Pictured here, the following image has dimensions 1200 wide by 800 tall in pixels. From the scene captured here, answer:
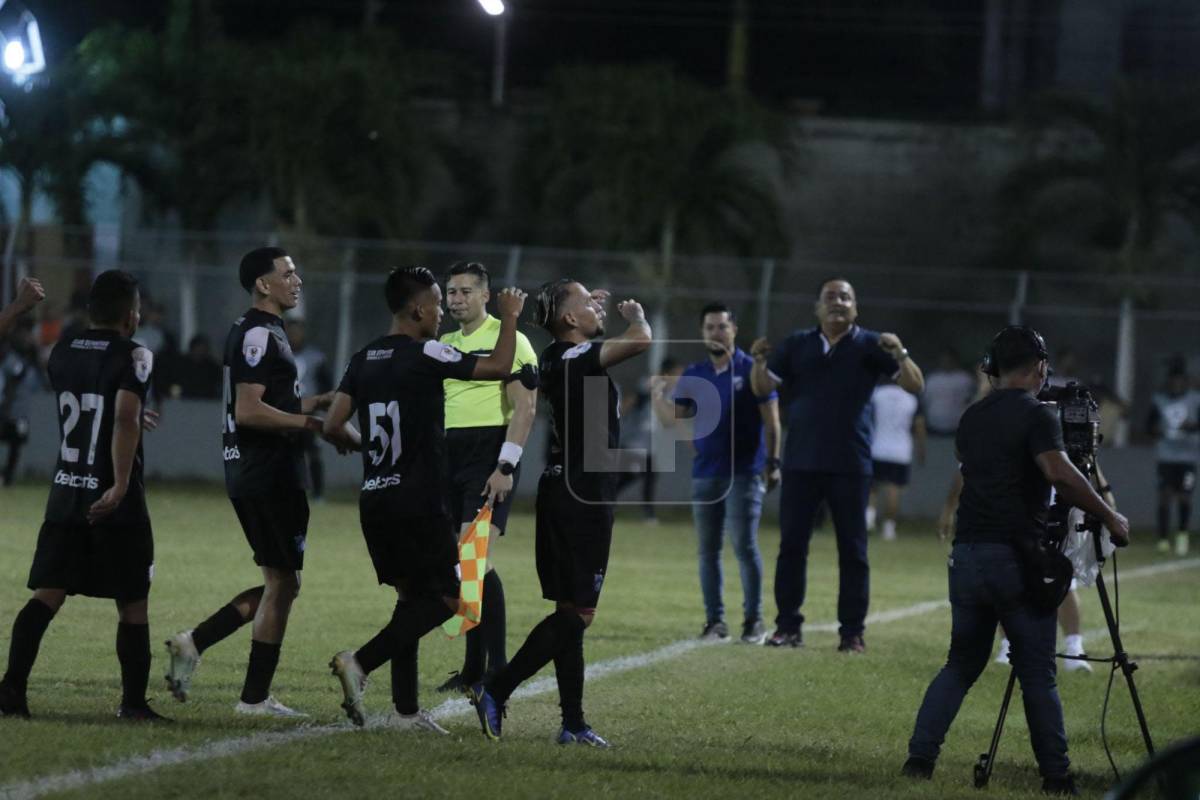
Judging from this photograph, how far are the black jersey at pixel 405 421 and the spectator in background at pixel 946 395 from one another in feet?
62.8

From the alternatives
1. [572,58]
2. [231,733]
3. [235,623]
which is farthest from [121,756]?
[572,58]

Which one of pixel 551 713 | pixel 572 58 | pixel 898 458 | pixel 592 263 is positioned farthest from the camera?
pixel 572 58

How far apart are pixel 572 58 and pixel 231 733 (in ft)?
131

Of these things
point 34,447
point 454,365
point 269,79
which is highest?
point 269,79

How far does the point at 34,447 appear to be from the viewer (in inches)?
1054

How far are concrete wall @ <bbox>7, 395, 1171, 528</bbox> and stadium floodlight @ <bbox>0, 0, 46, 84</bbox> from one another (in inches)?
214

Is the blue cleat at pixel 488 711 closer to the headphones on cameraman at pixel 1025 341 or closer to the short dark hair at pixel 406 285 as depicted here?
the short dark hair at pixel 406 285

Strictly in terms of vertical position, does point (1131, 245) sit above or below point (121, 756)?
above

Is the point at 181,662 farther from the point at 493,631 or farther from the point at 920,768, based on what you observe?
the point at 920,768

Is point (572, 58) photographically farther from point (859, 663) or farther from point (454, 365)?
point (454, 365)

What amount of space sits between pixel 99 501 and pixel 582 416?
2.07 meters

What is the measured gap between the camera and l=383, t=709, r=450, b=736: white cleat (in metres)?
8.15

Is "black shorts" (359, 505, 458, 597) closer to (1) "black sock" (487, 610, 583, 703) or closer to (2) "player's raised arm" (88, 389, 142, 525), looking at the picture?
(1) "black sock" (487, 610, 583, 703)

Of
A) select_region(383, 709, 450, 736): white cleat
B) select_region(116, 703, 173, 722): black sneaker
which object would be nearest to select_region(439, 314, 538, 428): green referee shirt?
select_region(383, 709, 450, 736): white cleat
